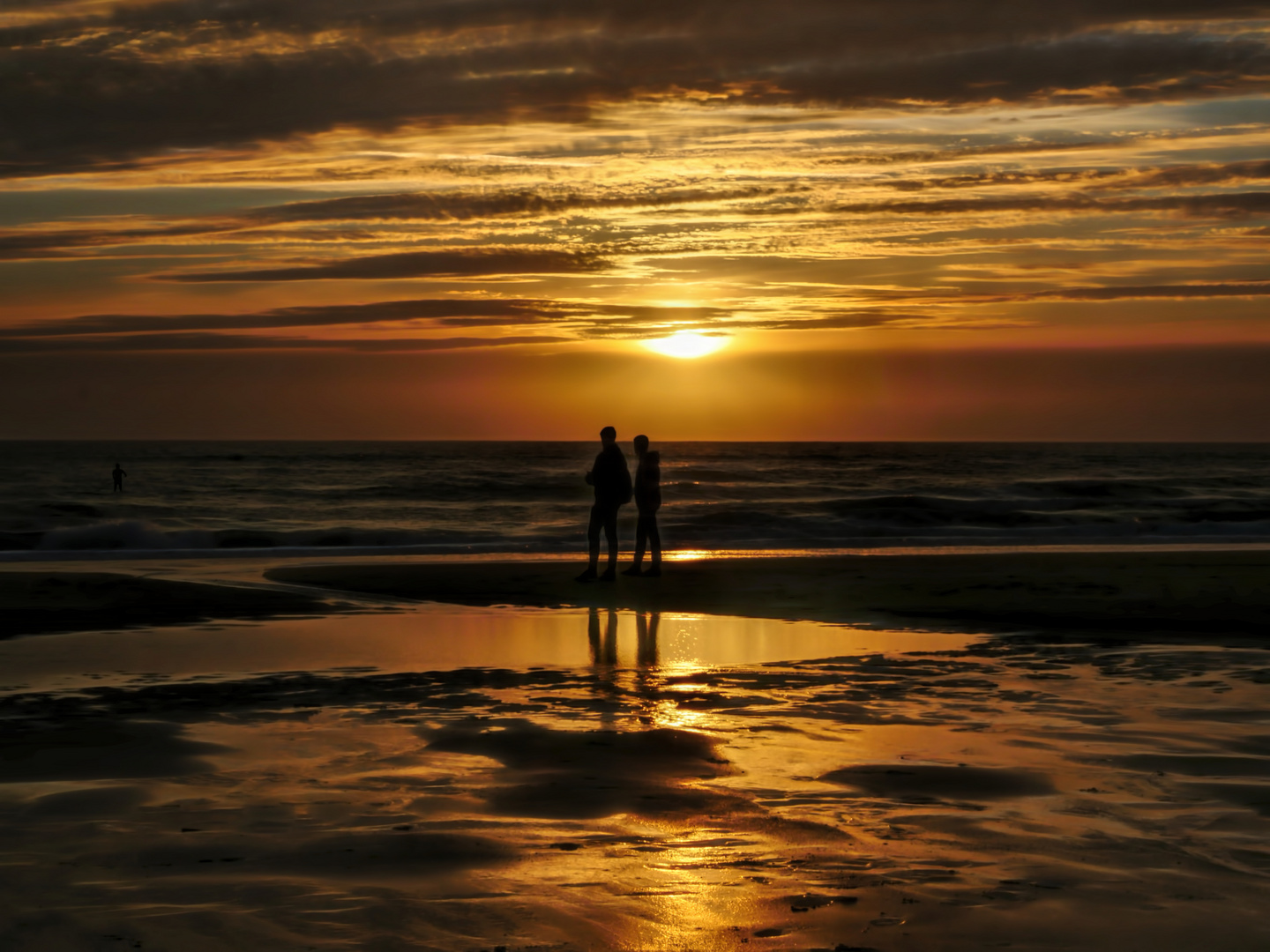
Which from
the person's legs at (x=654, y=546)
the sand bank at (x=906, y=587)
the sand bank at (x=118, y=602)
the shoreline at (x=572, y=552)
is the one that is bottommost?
the shoreline at (x=572, y=552)

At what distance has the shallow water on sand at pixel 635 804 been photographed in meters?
3.95

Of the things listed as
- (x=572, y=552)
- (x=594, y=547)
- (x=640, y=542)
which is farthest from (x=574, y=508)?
(x=594, y=547)

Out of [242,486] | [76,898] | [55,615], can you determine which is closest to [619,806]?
[76,898]

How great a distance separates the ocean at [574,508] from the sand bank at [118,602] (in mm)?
8333

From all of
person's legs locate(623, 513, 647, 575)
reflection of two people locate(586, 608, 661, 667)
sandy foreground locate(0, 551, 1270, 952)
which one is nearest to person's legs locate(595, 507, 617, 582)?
person's legs locate(623, 513, 647, 575)

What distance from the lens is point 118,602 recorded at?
1353 centimetres

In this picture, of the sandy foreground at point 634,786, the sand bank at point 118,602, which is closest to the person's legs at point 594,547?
the sand bank at point 118,602

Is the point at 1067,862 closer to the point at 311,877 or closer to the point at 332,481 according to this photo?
the point at 311,877

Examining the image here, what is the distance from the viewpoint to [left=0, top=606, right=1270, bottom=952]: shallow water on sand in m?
3.95

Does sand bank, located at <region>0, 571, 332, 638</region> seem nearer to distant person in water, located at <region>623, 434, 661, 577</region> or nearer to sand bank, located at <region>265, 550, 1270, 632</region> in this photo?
sand bank, located at <region>265, 550, 1270, 632</region>

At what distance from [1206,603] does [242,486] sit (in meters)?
51.7

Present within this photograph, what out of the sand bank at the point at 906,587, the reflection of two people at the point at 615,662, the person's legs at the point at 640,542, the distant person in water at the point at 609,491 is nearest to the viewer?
the reflection of two people at the point at 615,662

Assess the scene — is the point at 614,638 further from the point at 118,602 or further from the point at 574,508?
the point at 574,508

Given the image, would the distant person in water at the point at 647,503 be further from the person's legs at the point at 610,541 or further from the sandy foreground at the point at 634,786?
the sandy foreground at the point at 634,786
